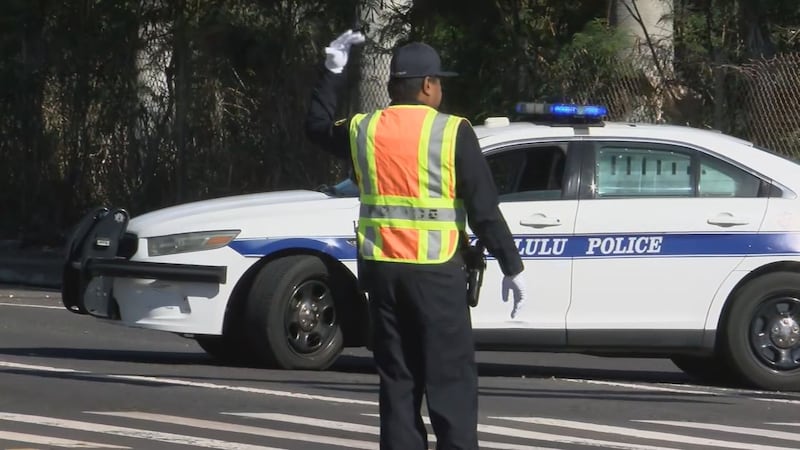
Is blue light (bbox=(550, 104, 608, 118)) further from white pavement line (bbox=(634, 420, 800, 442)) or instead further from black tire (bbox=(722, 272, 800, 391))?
white pavement line (bbox=(634, 420, 800, 442))

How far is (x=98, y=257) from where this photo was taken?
396 inches

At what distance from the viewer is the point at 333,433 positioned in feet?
25.7

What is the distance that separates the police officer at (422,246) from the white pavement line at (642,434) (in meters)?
2.30

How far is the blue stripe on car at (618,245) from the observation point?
9.66 m

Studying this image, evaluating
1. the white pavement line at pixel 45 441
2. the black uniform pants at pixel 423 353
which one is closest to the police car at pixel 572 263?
the white pavement line at pixel 45 441

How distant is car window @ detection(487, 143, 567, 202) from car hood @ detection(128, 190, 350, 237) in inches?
37.8

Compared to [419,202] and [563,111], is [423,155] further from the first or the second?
[563,111]

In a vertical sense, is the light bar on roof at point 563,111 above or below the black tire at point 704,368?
above

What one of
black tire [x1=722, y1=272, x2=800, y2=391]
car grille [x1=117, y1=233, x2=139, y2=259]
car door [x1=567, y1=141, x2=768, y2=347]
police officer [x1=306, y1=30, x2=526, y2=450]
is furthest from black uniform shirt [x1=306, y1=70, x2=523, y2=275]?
car grille [x1=117, y1=233, x2=139, y2=259]

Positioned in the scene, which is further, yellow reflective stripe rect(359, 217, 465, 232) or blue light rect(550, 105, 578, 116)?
blue light rect(550, 105, 578, 116)

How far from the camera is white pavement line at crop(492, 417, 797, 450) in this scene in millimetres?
7754

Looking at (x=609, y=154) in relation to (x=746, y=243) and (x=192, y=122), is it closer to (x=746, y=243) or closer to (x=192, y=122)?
(x=746, y=243)

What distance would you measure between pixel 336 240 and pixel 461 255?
3.91m

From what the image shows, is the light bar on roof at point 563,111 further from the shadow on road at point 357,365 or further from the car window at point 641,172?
the shadow on road at point 357,365
